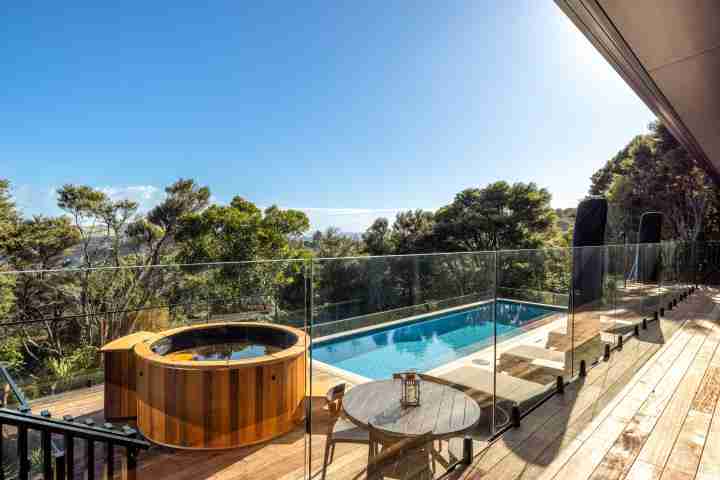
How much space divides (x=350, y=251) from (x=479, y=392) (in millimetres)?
17150

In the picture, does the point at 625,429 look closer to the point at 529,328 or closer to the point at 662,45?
the point at 529,328

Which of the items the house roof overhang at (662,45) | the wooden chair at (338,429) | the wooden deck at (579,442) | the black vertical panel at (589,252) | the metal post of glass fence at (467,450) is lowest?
the wooden deck at (579,442)

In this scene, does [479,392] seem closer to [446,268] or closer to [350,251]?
[446,268]

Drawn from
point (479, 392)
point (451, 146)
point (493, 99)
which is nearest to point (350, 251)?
point (493, 99)

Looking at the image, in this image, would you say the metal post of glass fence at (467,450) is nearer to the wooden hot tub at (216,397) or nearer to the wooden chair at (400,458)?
the wooden chair at (400,458)

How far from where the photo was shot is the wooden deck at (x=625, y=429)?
7.89ft

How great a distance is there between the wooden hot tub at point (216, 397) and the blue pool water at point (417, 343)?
30.0 inches

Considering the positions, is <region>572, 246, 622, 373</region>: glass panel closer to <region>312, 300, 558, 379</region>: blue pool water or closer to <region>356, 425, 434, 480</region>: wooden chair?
<region>312, 300, 558, 379</region>: blue pool water

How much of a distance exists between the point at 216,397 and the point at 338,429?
5.31 ft

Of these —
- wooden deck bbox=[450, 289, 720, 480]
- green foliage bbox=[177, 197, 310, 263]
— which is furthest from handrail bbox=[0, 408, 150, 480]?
green foliage bbox=[177, 197, 310, 263]

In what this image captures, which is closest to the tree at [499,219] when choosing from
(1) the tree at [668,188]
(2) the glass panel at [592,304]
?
(1) the tree at [668,188]

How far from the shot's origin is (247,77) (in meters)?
29.5

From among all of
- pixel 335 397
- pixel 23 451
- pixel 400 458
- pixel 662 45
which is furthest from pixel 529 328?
pixel 23 451

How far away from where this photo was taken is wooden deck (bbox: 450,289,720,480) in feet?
7.89
